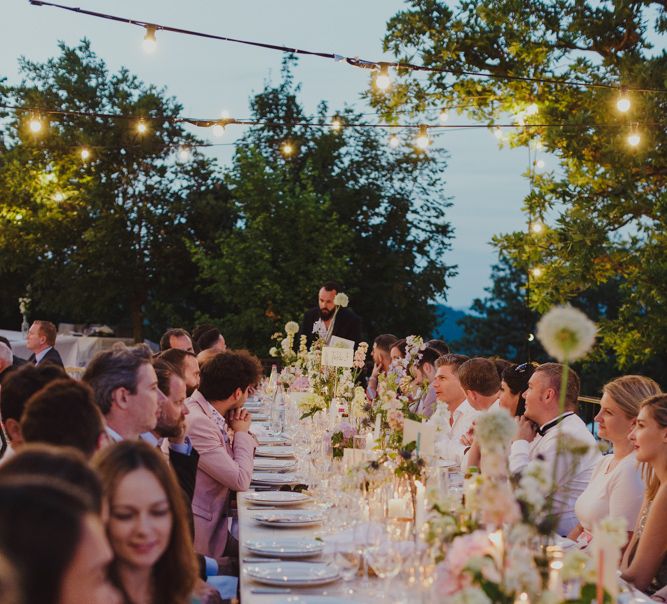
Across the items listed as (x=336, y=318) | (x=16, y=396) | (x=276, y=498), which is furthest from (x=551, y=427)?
(x=336, y=318)

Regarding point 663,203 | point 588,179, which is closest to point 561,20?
point 588,179

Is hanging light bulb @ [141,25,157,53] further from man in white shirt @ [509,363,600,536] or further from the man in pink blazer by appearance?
man in white shirt @ [509,363,600,536]

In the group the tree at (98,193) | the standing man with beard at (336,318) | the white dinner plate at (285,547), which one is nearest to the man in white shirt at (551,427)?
the white dinner plate at (285,547)

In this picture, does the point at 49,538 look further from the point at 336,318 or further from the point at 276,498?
the point at 336,318

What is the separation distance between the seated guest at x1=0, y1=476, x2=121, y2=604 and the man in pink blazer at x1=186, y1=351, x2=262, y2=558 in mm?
2626

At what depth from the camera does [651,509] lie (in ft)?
9.61

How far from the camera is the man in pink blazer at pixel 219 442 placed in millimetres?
3834

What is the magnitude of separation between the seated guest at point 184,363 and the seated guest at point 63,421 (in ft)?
7.58

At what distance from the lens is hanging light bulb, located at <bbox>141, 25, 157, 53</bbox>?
5.55m

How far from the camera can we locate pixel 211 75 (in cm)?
1568

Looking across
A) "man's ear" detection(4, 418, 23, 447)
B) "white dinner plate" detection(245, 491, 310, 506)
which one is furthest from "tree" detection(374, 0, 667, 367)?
"man's ear" detection(4, 418, 23, 447)

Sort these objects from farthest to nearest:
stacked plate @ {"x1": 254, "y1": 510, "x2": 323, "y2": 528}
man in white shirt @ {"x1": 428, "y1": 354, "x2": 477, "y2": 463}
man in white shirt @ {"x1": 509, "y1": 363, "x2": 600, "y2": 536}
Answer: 1. man in white shirt @ {"x1": 428, "y1": 354, "x2": 477, "y2": 463}
2. man in white shirt @ {"x1": 509, "y1": 363, "x2": 600, "y2": 536}
3. stacked plate @ {"x1": 254, "y1": 510, "x2": 323, "y2": 528}

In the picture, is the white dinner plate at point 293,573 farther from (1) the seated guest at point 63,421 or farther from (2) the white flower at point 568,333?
(2) the white flower at point 568,333

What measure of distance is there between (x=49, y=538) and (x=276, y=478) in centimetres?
313
